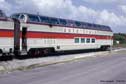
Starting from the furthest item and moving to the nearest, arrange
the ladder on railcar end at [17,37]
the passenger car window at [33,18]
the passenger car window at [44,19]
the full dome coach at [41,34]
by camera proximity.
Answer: the passenger car window at [44,19], the passenger car window at [33,18], the ladder on railcar end at [17,37], the full dome coach at [41,34]

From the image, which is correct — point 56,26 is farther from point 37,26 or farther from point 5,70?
point 5,70

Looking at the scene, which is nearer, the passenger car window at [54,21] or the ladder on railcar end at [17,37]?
the ladder on railcar end at [17,37]

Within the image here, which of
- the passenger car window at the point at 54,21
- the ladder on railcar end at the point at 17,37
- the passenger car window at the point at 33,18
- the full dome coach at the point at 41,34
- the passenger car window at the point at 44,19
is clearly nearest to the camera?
the full dome coach at the point at 41,34

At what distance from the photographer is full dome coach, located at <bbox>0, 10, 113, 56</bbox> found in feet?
81.9

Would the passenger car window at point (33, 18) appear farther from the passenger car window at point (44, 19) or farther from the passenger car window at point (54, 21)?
the passenger car window at point (54, 21)

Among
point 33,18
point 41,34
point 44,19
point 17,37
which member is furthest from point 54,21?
point 17,37

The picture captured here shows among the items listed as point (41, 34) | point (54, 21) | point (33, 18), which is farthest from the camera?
point (54, 21)

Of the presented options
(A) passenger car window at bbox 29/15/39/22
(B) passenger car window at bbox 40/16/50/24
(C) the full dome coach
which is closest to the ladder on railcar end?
(C) the full dome coach

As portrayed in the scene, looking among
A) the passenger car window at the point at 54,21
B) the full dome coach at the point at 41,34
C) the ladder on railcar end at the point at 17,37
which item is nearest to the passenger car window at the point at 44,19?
the full dome coach at the point at 41,34

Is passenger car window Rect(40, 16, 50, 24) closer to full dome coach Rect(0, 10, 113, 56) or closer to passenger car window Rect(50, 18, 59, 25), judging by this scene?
full dome coach Rect(0, 10, 113, 56)

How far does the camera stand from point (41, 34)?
95.7ft

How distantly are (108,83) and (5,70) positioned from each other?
24.0 feet

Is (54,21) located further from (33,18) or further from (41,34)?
(33,18)

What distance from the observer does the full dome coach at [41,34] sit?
81.9 ft
